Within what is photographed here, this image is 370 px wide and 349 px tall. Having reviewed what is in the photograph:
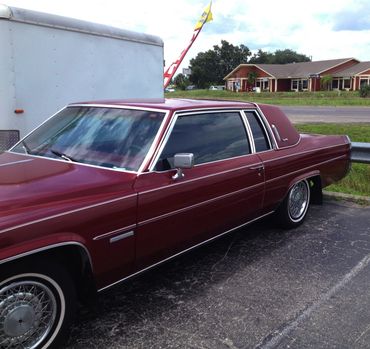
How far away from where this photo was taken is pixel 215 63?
337ft

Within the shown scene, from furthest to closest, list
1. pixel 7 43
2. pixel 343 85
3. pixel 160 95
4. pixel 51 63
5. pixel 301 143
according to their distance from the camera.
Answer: pixel 343 85
pixel 160 95
pixel 51 63
pixel 7 43
pixel 301 143

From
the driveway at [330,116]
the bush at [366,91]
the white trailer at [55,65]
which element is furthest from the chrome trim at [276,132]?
the bush at [366,91]

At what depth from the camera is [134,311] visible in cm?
348

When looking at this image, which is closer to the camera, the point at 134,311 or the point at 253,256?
the point at 134,311

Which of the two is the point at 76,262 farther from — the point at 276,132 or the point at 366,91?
the point at 366,91

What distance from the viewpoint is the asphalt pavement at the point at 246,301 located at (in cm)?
313

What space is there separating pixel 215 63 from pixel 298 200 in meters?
101

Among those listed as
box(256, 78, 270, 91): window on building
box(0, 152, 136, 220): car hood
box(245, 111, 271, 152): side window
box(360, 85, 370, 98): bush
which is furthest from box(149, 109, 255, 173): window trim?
box(256, 78, 270, 91): window on building

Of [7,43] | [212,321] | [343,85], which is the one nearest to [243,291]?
[212,321]

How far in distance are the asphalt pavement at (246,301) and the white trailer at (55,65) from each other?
10.4 feet

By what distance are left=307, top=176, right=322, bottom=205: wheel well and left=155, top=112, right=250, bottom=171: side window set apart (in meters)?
1.58

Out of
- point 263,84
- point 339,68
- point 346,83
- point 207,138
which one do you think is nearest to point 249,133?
point 207,138

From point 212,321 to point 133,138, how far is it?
4.94 feet

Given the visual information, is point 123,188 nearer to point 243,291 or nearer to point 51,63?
point 243,291
